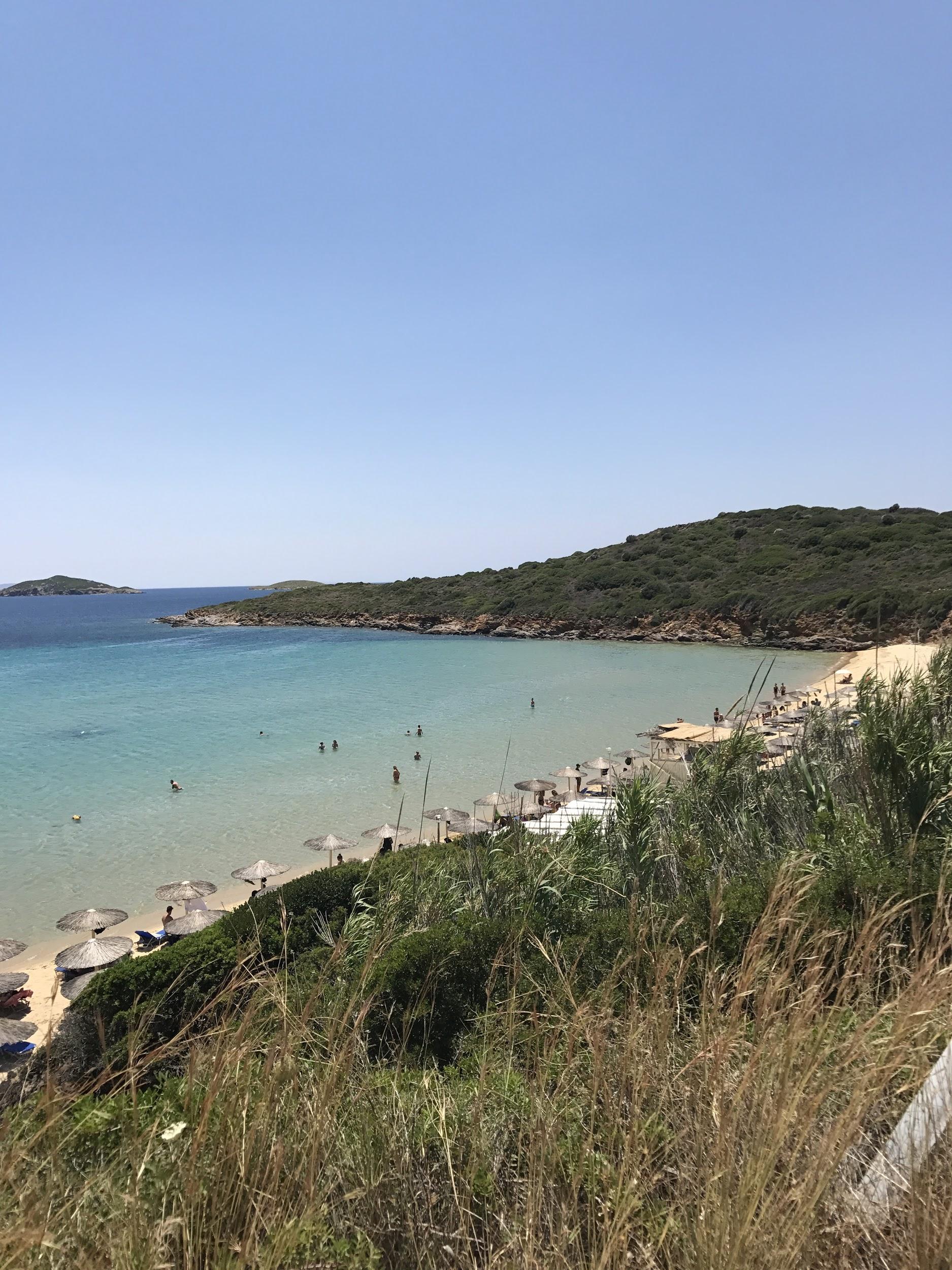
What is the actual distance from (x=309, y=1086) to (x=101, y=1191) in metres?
0.69

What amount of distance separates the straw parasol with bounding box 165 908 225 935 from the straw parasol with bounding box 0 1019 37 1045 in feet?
8.42

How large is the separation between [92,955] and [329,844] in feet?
17.6

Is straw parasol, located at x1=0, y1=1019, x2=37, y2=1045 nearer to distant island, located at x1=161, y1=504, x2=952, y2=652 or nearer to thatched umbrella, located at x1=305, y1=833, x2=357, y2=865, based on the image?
thatched umbrella, located at x1=305, y1=833, x2=357, y2=865

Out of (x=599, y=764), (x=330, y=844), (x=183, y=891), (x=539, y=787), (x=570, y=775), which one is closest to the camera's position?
(x=183, y=891)

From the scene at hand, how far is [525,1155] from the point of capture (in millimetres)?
2432

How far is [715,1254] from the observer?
1.58 meters

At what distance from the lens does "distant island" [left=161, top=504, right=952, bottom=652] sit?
5156cm

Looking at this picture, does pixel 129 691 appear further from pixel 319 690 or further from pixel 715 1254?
pixel 715 1254

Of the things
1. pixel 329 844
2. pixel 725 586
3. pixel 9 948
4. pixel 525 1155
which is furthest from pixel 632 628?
pixel 525 1155

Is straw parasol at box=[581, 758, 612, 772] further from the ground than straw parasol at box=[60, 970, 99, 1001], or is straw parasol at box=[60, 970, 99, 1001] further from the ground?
straw parasol at box=[581, 758, 612, 772]

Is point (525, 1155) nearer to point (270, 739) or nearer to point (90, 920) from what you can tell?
point (90, 920)

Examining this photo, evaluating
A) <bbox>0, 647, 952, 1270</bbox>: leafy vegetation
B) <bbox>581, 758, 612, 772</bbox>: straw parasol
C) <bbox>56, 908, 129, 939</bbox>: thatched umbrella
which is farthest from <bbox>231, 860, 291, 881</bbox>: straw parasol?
<bbox>0, 647, 952, 1270</bbox>: leafy vegetation

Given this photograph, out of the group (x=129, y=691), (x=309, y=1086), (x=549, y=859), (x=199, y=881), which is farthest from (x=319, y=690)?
(x=309, y=1086)

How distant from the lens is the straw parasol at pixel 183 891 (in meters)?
13.5
